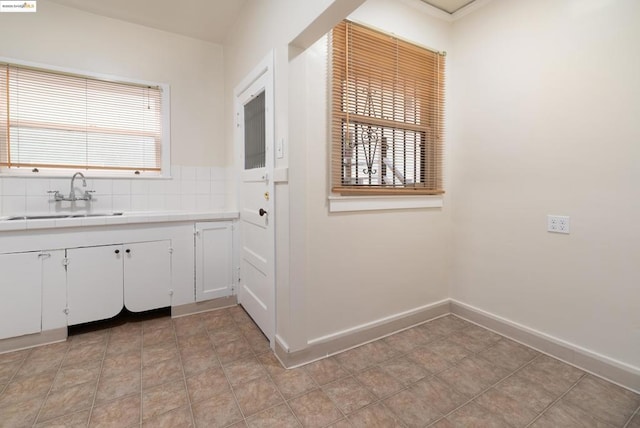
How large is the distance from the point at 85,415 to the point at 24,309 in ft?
3.80

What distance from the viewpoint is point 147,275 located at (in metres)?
2.63

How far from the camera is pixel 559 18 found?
2.06 meters

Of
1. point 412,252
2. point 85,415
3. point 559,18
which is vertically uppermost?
point 559,18

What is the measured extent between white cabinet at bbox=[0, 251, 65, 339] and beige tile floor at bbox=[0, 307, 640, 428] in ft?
0.63

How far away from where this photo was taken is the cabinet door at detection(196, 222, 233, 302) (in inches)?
112

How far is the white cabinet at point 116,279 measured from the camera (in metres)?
2.36

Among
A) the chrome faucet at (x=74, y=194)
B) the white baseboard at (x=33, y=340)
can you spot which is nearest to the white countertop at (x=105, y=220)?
the chrome faucet at (x=74, y=194)

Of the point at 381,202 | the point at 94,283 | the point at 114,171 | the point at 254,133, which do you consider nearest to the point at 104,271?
the point at 94,283

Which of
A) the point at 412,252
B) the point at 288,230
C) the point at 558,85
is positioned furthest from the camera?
the point at 412,252

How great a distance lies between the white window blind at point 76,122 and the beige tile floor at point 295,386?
160cm

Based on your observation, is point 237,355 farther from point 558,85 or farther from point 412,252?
point 558,85

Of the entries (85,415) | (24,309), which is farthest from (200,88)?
(85,415)

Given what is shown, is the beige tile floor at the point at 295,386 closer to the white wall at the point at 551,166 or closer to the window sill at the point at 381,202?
the white wall at the point at 551,166

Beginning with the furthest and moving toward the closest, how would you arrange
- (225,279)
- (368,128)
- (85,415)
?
(225,279), (368,128), (85,415)
